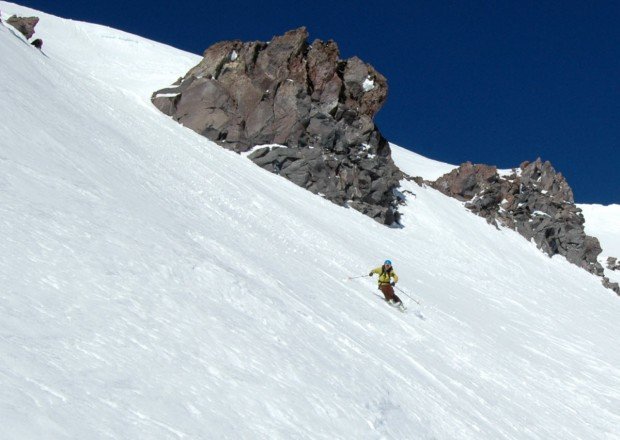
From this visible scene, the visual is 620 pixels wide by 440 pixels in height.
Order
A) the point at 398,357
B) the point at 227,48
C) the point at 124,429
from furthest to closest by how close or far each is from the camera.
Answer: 1. the point at 227,48
2. the point at 398,357
3. the point at 124,429

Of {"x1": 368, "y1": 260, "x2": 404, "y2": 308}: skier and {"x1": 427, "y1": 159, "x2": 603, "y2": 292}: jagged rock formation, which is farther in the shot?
{"x1": 427, "y1": 159, "x2": 603, "y2": 292}: jagged rock formation

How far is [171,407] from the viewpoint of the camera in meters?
6.41

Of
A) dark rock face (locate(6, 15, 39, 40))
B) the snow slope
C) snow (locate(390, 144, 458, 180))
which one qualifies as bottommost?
the snow slope

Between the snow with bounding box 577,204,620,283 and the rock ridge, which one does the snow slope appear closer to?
the rock ridge

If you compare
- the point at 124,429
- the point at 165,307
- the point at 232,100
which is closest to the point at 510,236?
the point at 232,100

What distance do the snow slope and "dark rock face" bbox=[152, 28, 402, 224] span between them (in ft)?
18.5

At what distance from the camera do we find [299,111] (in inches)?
1578

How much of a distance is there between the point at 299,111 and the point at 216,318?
31546 mm

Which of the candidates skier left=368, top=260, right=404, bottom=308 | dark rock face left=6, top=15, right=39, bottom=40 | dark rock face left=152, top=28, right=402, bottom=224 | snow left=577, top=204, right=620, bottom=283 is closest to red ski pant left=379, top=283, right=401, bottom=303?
skier left=368, top=260, right=404, bottom=308

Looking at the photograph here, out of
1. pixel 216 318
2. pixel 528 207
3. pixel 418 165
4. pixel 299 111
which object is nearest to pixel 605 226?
pixel 418 165

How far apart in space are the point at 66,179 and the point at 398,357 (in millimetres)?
8139

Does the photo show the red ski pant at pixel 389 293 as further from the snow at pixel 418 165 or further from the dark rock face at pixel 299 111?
the snow at pixel 418 165

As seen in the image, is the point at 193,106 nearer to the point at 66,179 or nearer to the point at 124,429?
the point at 66,179

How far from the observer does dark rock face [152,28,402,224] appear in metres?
37.3
